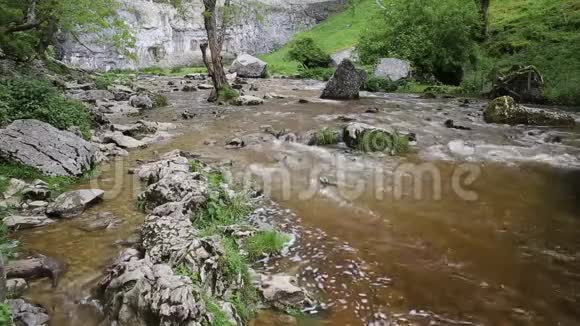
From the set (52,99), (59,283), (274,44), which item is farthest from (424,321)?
(274,44)

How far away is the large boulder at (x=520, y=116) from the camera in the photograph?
631 inches

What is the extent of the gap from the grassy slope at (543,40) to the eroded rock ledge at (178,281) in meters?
20.4

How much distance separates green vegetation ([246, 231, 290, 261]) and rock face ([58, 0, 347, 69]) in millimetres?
45539

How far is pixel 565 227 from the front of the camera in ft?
23.5

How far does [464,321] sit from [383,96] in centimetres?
2116

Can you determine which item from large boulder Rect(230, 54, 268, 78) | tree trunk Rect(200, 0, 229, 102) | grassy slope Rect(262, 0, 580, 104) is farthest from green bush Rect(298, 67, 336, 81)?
tree trunk Rect(200, 0, 229, 102)

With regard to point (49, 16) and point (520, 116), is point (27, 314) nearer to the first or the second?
point (49, 16)

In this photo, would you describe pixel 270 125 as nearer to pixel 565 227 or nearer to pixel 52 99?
pixel 52 99

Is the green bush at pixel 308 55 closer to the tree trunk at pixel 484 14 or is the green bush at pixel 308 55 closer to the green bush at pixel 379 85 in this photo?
the green bush at pixel 379 85

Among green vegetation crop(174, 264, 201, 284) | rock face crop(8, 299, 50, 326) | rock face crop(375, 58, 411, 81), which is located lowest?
rock face crop(8, 299, 50, 326)

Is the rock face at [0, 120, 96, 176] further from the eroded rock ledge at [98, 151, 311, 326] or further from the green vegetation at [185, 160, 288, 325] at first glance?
the eroded rock ledge at [98, 151, 311, 326]

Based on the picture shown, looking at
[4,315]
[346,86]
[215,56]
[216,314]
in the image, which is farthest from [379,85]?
[4,315]

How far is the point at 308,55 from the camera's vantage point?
4262 centimetres

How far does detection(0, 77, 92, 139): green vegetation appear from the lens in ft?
35.7
